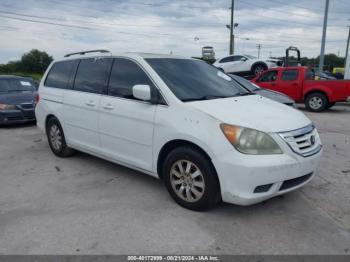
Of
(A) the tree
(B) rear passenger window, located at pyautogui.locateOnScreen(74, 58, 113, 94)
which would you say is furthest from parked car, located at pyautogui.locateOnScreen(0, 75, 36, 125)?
(A) the tree

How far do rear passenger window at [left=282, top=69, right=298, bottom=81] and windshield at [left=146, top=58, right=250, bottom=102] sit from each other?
832 cm

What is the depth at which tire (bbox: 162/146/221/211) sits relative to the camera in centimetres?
329

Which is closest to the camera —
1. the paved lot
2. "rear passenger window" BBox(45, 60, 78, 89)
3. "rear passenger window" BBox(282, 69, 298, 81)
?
the paved lot

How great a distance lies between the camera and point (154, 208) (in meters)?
3.68

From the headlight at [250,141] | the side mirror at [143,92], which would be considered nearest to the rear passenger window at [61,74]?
the side mirror at [143,92]

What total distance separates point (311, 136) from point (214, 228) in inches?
59.6

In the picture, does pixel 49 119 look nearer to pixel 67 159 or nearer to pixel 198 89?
pixel 67 159

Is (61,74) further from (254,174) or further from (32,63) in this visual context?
(32,63)

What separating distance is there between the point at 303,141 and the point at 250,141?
2.27ft

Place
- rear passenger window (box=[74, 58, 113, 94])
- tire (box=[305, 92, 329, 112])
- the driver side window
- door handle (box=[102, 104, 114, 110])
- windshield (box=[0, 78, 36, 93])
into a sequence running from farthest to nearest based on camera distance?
1. the driver side window
2. tire (box=[305, 92, 329, 112])
3. windshield (box=[0, 78, 36, 93])
4. rear passenger window (box=[74, 58, 113, 94])
5. door handle (box=[102, 104, 114, 110])

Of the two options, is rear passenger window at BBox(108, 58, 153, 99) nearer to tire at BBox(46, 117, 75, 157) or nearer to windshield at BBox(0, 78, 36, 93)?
tire at BBox(46, 117, 75, 157)

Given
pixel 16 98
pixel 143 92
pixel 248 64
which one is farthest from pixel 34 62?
pixel 143 92

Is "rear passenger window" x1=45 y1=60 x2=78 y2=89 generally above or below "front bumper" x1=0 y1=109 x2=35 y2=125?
above

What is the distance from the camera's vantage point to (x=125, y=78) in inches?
167
